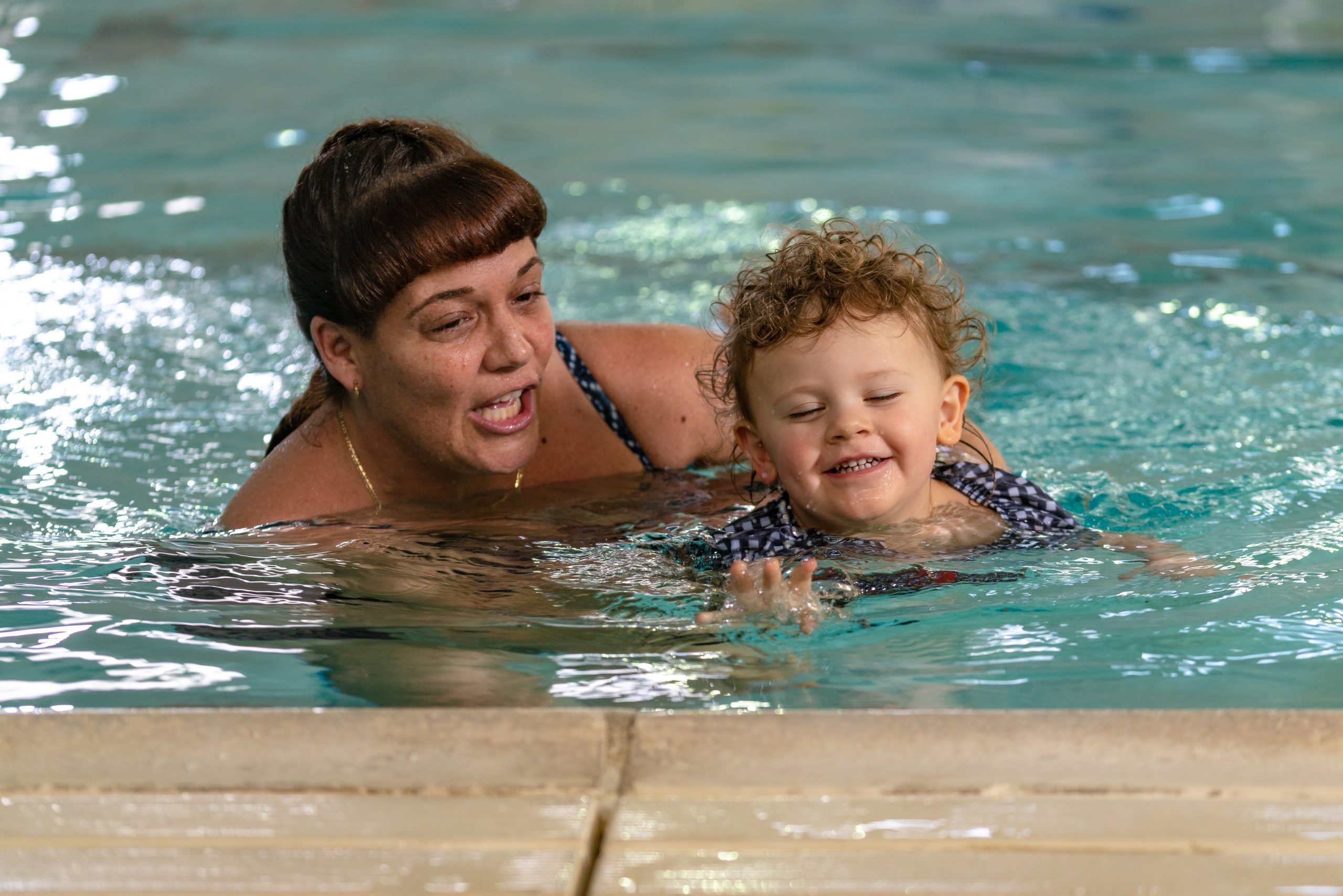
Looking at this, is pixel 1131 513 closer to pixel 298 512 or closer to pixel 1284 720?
pixel 1284 720

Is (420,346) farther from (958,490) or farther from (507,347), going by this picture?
(958,490)

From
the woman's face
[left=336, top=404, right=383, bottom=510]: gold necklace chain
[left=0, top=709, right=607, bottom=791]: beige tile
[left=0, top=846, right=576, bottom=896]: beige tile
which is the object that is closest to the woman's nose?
the woman's face

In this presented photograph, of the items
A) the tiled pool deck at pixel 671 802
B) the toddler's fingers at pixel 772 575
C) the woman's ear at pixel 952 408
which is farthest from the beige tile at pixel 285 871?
the woman's ear at pixel 952 408

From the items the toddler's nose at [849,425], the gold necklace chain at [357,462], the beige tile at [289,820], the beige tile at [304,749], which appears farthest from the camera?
the gold necklace chain at [357,462]

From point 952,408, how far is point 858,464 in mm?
315

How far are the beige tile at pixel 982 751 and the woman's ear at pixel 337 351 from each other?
1.68m

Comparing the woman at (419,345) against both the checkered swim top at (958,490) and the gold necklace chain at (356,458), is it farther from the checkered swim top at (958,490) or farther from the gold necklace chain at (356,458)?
the checkered swim top at (958,490)

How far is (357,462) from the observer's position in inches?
145

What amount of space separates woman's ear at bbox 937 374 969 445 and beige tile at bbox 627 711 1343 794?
1113 millimetres

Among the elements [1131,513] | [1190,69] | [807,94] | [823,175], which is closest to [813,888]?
[1131,513]

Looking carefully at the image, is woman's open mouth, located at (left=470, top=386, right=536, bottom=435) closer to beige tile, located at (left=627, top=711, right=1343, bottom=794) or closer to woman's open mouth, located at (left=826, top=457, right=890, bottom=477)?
woman's open mouth, located at (left=826, top=457, right=890, bottom=477)

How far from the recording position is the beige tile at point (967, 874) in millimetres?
1673

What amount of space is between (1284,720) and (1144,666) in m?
0.54

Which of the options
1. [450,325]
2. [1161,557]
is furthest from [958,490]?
[450,325]
